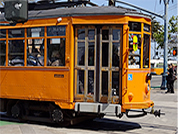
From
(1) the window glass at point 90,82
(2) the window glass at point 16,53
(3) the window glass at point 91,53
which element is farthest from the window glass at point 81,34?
(2) the window glass at point 16,53

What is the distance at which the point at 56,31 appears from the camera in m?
8.84

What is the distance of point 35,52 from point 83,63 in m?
1.55

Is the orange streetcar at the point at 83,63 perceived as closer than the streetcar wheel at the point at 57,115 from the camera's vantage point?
Yes

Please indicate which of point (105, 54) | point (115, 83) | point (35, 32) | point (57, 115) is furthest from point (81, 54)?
point (57, 115)

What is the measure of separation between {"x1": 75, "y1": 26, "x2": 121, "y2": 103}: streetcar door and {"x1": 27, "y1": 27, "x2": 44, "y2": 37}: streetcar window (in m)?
1.08

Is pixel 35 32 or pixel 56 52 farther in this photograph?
pixel 35 32

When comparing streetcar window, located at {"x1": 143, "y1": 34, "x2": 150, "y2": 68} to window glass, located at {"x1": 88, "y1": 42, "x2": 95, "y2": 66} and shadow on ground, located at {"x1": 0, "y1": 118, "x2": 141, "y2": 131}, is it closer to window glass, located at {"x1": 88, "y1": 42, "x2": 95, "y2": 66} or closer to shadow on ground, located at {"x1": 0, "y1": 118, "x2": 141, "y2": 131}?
window glass, located at {"x1": 88, "y1": 42, "x2": 95, "y2": 66}

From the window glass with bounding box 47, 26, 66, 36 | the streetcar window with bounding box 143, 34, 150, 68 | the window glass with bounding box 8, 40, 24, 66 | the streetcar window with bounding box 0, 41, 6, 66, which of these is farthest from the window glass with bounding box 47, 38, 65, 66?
the streetcar window with bounding box 143, 34, 150, 68

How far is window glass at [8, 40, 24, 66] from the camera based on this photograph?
9383mm

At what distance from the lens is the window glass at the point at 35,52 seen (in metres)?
9.08

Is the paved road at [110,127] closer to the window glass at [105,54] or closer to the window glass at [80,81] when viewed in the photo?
the window glass at [80,81]

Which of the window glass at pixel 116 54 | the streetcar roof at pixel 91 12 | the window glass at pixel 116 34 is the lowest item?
the window glass at pixel 116 54

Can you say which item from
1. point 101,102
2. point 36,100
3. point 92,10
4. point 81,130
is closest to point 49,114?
point 36,100

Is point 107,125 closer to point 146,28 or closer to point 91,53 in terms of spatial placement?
point 91,53
